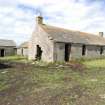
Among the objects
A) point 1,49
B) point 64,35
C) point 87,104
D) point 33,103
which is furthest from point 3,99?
point 1,49

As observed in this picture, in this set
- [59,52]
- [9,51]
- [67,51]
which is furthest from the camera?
[9,51]

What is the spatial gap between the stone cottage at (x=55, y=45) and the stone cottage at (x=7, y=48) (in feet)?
64.9

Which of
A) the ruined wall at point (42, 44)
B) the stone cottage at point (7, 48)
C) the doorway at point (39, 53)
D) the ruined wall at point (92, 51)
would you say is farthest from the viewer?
the stone cottage at point (7, 48)

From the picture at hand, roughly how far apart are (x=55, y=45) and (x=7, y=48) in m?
27.4

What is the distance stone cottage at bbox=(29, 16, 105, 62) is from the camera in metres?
30.2

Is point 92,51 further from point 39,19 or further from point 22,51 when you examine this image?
point 22,51

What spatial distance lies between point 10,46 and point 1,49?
11.3 feet

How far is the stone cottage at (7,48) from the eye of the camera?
52853mm

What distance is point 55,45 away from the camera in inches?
1179

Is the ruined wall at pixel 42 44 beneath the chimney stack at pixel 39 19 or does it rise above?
beneath

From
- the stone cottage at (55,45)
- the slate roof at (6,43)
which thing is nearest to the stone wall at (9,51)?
the slate roof at (6,43)

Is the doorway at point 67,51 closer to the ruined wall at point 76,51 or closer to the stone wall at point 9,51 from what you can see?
the ruined wall at point 76,51

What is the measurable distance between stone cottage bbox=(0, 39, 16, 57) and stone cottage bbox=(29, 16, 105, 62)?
19.8 metres

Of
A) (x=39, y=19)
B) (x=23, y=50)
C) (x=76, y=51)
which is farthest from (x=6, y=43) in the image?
(x=76, y=51)
